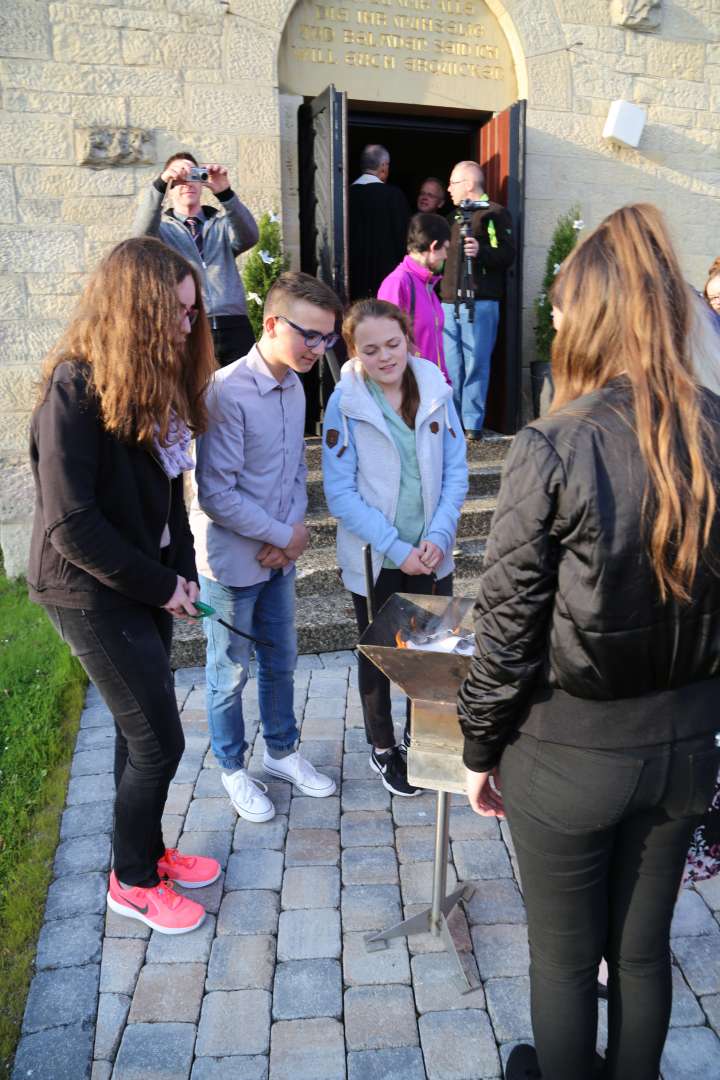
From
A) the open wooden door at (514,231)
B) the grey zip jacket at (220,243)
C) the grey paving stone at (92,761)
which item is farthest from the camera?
the open wooden door at (514,231)

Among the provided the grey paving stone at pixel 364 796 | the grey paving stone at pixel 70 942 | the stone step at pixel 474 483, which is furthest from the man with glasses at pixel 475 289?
the grey paving stone at pixel 70 942

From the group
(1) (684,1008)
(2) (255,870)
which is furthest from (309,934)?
(1) (684,1008)

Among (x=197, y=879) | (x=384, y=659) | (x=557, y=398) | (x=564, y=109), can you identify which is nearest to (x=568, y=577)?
(x=557, y=398)

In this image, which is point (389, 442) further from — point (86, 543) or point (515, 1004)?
point (515, 1004)

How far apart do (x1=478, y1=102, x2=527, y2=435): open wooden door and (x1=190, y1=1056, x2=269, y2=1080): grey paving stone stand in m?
5.66

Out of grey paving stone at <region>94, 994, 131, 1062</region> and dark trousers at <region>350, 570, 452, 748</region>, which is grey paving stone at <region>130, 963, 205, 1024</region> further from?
dark trousers at <region>350, 570, 452, 748</region>

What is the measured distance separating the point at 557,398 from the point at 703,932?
201 cm

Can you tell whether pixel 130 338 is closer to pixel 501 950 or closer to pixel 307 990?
pixel 307 990

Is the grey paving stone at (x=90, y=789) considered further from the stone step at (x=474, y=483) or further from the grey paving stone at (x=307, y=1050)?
the stone step at (x=474, y=483)

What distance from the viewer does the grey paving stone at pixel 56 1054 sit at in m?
2.17

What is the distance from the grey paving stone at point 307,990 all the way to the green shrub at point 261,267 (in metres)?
4.77

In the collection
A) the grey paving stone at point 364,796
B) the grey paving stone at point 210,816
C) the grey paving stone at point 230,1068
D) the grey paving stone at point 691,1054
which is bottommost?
the grey paving stone at point 364,796

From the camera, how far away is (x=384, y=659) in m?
2.06

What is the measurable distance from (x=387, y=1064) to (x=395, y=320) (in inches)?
95.2
